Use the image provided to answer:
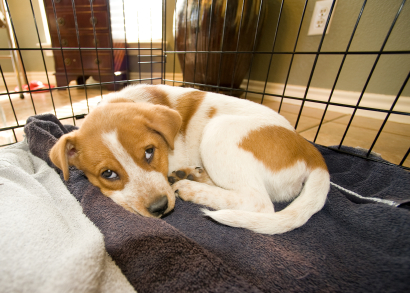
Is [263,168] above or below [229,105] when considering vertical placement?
below

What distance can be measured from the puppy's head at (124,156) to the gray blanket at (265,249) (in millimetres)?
83

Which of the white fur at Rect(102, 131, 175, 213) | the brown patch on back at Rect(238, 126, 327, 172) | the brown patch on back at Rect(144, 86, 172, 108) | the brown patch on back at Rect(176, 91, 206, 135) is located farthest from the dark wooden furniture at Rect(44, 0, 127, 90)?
the brown patch on back at Rect(238, 126, 327, 172)

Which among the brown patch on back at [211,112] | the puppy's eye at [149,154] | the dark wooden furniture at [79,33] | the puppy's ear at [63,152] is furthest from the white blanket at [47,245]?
the dark wooden furniture at [79,33]

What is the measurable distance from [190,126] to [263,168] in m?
0.67

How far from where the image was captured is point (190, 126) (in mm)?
1618

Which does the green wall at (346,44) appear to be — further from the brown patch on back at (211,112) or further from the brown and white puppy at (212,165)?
the brown patch on back at (211,112)

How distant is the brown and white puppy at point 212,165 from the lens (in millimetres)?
1087

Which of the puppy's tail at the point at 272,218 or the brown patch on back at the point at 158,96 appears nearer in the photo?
the puppy's tail at the point at 272,218

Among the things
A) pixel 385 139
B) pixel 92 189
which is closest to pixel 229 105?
pixel 92 189

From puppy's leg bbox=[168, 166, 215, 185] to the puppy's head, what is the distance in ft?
0.65

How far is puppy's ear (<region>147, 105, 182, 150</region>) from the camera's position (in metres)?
1.24

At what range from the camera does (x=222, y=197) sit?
124 centimetres

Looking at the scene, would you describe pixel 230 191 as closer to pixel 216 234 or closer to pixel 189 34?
pixel 216 234

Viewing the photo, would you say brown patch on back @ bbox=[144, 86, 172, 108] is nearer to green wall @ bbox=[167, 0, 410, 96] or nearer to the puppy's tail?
the puppy's tail
